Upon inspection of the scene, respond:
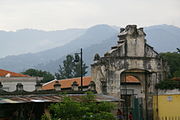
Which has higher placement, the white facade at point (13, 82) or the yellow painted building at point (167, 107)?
the white facade at point (13, 82)

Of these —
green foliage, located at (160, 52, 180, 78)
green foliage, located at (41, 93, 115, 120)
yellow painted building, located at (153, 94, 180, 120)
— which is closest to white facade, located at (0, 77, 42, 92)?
yellow painted building, located at (153, 94, 180, 120)

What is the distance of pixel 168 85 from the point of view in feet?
99.2

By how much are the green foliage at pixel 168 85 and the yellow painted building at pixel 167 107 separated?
609mm

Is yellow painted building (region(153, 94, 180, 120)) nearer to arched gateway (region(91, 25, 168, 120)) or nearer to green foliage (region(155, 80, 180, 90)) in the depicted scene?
green foliage (region(155, 80, 180, 90))

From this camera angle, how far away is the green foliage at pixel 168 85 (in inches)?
1179

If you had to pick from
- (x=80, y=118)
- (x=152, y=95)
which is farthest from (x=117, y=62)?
(x=80, y=118)

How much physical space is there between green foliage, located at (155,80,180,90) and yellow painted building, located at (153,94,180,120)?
61 centimetres

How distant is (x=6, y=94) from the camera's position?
25453mm

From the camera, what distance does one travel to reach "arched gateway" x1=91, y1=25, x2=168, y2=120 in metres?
30.0

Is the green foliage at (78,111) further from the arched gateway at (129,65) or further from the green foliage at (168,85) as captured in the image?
the green foliage at (168,85)

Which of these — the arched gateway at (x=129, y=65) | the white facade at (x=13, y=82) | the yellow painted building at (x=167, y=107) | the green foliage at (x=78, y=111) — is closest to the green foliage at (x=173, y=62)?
the white facade at (x=13, y=82)

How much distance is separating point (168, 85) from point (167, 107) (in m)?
1.64

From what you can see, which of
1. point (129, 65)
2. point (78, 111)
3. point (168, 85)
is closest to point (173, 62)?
point (168, 85)

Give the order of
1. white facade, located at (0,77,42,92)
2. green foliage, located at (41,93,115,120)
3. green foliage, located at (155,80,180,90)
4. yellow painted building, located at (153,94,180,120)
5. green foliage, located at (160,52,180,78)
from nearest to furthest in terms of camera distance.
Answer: green foliage, located at (41,93,115,120)
yellow painted building, located at (153,94,180,120)
green foliage, located at (155,80,180,90)
white facade, located at (0,77,42,92)
green foliage, located at (160,52,180,78)
